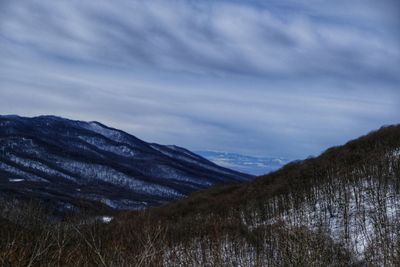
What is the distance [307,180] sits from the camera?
36.8 m

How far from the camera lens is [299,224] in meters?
28.5

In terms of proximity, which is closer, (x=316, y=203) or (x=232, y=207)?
(x=316, y=203)

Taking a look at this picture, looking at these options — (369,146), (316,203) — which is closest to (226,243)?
(316,203)

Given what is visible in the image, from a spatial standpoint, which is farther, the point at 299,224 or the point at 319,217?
the point at 319,217

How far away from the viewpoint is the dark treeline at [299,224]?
822 inches

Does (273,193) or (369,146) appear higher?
→ (369,146)

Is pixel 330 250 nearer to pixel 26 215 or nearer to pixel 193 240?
pixel 193 240

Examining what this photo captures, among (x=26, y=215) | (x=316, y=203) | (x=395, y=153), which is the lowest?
(x=26, y=215)

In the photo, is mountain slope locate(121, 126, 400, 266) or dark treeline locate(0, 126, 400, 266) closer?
dark treeline locate(0, 126, 400, 266)

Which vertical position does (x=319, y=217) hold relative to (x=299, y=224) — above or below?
above

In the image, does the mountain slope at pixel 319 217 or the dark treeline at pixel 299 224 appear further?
the mountain slope at pixel 319 217

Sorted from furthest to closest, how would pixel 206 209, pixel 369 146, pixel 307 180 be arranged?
pixel 206 209, pixel 369 146, pixel 307 180

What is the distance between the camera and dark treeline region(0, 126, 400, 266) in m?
20.9

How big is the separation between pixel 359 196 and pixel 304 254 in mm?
12139
